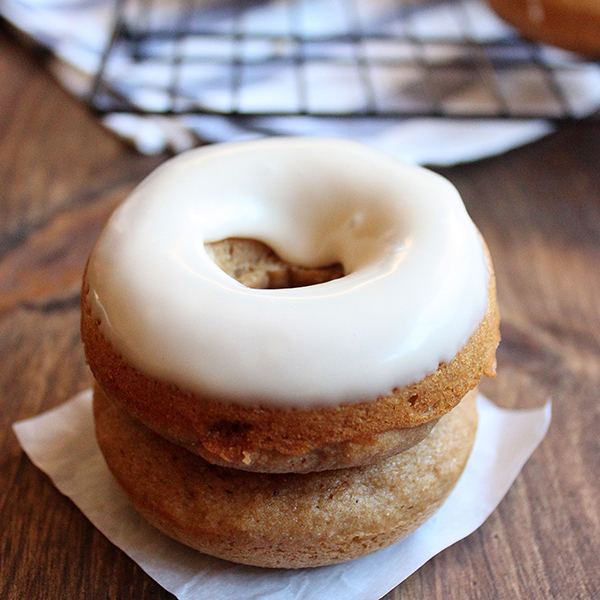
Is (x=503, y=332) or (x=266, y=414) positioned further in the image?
(x=503, y=332)

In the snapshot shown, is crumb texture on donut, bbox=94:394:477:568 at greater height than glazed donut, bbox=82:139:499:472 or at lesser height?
lesser

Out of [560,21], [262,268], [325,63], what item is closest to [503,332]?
[262,268]

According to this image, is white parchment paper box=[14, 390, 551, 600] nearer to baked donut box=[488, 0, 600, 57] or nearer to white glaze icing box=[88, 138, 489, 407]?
white glaze icing box=[88, 138, 489, 407]

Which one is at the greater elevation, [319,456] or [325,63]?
[319,456]

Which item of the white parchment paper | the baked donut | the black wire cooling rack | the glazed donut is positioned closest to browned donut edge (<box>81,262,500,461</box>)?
the glazed donut

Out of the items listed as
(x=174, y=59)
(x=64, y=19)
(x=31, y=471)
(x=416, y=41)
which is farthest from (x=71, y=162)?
(x=416, y=41)

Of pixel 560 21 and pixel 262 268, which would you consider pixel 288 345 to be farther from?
pixel 560 21
